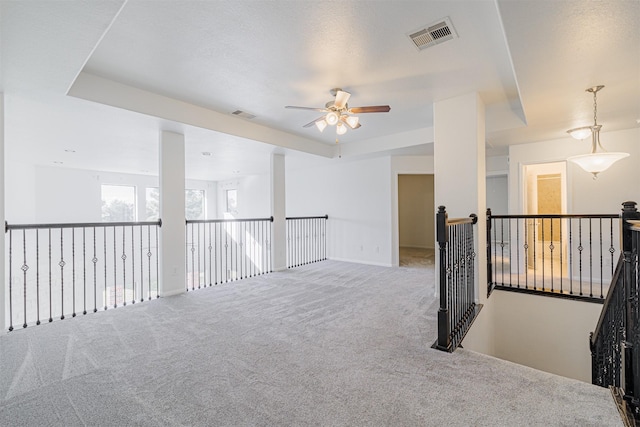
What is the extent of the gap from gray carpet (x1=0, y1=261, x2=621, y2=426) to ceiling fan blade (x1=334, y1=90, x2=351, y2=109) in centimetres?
252

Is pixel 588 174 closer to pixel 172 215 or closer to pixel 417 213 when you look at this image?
pixel 417 213

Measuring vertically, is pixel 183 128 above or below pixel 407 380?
above

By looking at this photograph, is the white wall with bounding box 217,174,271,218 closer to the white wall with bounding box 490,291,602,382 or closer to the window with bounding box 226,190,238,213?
the window with bounding box 226,190,238,213

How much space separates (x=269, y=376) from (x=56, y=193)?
9.02 m

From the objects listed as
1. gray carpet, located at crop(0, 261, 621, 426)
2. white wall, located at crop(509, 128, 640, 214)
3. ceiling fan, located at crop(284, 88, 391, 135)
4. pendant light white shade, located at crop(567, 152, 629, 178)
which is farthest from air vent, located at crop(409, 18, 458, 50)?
white wall, located at crop(509, 128, 640, 214)

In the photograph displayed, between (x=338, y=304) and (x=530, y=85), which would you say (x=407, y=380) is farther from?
(x=530, y=85)

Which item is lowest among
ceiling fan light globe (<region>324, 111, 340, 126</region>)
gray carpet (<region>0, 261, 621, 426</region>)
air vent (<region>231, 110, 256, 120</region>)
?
gray carpet (<region>0, 261, 621, 426</region>)

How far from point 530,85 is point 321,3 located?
244 cm

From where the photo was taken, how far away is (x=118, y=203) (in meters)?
9.01

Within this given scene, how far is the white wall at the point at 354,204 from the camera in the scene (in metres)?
6.49

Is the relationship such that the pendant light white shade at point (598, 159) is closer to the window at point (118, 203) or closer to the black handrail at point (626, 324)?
the black handrail at point (626, 324)

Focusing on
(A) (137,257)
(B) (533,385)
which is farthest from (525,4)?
(A) (137,257)

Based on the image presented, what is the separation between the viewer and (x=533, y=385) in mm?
1909

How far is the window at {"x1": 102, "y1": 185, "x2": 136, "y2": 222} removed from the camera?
872cm
